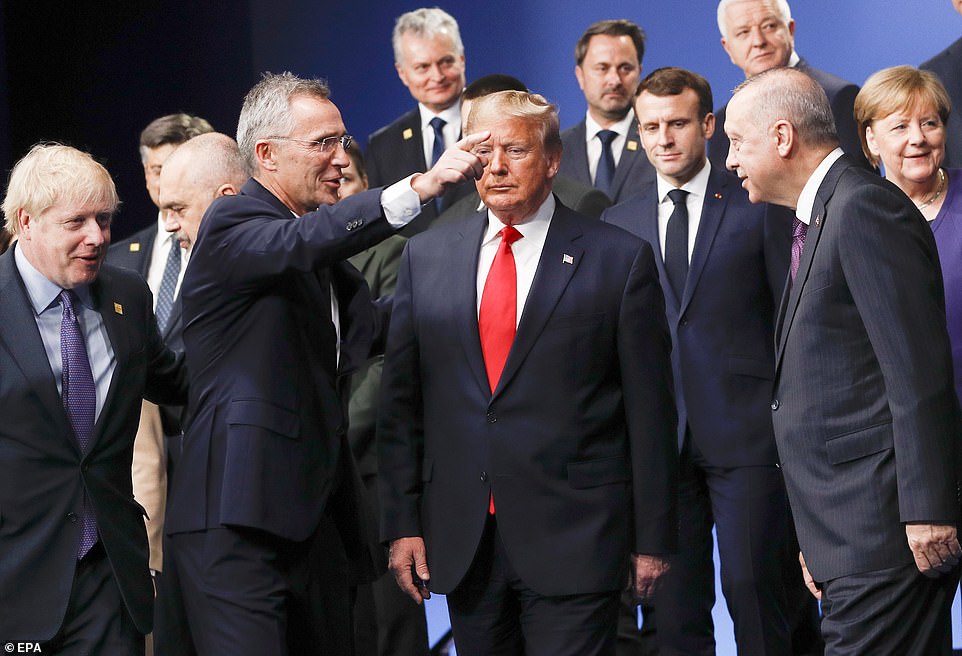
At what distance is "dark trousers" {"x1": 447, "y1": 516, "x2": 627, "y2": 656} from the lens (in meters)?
3.26

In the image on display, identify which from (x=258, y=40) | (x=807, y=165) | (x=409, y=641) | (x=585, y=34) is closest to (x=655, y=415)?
(x=807, y=165)

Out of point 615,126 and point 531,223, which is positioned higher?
point 615,126

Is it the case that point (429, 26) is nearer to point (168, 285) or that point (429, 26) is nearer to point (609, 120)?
point (609, 120)

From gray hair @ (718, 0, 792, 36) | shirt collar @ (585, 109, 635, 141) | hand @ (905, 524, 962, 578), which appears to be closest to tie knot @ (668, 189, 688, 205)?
shirt collar @ (585, 109, 635, 141)

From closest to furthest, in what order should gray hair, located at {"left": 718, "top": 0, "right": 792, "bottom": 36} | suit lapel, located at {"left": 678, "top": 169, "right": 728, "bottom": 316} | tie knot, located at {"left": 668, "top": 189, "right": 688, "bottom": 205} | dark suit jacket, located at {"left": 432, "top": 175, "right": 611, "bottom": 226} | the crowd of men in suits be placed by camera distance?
the crowd of men in suits
suit lapel, located at {"left": 678, "top": 169, "right": 728, "bottom": 316}
tie knot, located at {"left": 668, "top": 189, "right": 688, "bottom": 205}
dark suit jacket, located at {"left": 432, "top": 175, "right": 611, "bottom": 226}
gray hair, located at {"left": 718, "top": 0, "right": 792, "bottom": 36}

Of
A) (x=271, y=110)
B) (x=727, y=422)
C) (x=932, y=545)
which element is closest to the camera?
A: (x=932, y=545)

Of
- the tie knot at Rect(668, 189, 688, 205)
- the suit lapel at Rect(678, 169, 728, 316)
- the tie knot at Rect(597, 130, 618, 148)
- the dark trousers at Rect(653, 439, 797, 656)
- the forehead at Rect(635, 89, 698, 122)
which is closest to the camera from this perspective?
the dark trousers at Rect(653, 439, 797, 656)

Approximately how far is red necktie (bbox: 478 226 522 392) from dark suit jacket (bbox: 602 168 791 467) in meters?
1.17

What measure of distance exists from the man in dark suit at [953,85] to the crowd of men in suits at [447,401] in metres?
2.04

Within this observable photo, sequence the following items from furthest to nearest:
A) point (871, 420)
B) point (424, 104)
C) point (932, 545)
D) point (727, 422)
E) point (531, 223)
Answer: point (424, 104)
point (727, 422)
point (531, 223)
point (871, 420)
point (932, 545)

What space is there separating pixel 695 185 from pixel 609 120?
1.11m

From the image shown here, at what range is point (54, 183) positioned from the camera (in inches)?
132

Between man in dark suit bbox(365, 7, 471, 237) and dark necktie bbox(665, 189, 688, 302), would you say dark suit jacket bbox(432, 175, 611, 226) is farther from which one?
man in dark suit bbox(365, 7, 471, 237)

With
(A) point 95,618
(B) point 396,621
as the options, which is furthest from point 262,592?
(B) point 396,621
